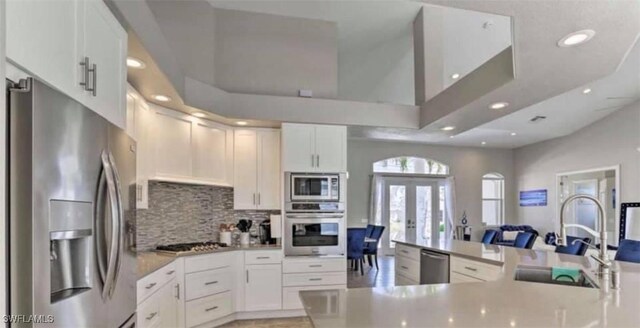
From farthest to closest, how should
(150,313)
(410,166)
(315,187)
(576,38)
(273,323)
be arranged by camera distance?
(410,166) < (315,187) < (273,323) < (150,313) < (576,38)

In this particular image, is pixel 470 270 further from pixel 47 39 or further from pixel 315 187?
pixel 47 39

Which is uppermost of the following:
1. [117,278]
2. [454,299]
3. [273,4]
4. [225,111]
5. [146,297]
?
[273,4]

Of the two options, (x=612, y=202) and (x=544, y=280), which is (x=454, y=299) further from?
(x=612, y=202)

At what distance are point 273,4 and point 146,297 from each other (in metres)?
3.54

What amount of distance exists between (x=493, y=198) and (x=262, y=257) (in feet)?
30.2

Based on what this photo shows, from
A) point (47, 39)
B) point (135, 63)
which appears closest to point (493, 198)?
point (135, 63)

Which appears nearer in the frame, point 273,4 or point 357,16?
point 273,4

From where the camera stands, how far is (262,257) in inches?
172

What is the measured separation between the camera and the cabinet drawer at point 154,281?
8.63ft

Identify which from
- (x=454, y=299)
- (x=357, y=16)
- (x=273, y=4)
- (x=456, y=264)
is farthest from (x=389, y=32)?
(x=454, y=299)

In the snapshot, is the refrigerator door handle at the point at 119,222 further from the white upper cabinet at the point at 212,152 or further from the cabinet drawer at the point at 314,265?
the cabinet drawer at the point at 314,265

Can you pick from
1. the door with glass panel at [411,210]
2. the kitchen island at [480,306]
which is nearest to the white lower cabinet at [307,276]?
the kitchen island at [480,306]

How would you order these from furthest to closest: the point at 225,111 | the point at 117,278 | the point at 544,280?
the point at 225,111, the point at 544,280, the point at 117,278

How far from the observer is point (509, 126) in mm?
8945
